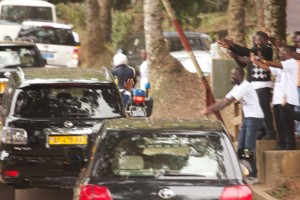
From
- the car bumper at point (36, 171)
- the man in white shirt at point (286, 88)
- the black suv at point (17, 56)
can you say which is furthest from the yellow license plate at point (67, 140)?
the black suv at point (17, 56)

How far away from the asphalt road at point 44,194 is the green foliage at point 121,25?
29241mm

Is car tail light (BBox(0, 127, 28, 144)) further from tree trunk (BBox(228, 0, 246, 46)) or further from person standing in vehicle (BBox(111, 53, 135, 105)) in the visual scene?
tree trunk (BBox(228, 0, 246, 46))

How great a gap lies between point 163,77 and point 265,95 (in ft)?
27.7

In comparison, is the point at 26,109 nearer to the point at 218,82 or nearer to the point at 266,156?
the point at 266,156

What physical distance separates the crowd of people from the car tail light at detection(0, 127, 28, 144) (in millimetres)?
2403

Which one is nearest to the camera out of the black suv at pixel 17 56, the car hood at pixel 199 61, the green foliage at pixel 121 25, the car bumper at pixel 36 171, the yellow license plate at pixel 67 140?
the car bumper at pixel 36 171

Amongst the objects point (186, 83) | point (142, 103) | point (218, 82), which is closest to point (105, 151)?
point (142, 103)

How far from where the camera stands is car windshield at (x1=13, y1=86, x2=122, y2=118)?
507 inches

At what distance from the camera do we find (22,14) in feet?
121

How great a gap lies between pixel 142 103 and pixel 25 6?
20.4 metres

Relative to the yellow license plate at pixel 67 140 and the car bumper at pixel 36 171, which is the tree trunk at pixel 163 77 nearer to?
the yellow license plate at pixel 67 140

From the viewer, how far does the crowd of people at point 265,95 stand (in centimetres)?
1420

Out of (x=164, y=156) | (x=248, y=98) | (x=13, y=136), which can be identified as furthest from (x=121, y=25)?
(x=164, y=156)

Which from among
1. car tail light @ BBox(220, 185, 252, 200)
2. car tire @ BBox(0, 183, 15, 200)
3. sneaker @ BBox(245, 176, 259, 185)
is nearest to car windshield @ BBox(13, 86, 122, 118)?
car tire @ BBox(0, 183, 15, 200)
